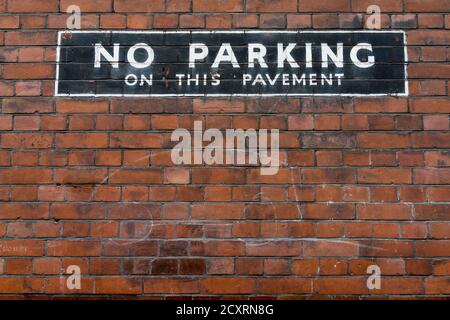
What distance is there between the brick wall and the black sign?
61 mm

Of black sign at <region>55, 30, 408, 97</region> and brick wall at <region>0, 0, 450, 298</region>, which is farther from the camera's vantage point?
black sign at <region>55, 30, 408, 97</region>

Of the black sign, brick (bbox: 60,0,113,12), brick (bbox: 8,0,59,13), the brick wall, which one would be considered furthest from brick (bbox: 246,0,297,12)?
brick (bbox: 8,0,59,13)

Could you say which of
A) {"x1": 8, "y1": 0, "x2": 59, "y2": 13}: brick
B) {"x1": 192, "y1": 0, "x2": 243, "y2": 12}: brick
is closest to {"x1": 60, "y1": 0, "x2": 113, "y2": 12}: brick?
{"x1": 8, "y1": 0, "x2": 59, "y2": 13}: brick

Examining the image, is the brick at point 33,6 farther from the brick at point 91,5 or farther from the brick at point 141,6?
the brick at point 141,6

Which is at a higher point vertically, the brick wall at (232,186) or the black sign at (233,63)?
the black sign at (233,63)

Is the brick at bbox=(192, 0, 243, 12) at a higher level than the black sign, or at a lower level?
higher

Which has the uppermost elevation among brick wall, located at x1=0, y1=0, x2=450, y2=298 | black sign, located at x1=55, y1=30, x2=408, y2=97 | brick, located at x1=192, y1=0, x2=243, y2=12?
brick, located at x1=192, y1=0, x2=243, y2=12

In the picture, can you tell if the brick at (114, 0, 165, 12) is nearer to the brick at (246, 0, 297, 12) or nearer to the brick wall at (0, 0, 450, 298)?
the brick wall at (0, 0, 450, 298)

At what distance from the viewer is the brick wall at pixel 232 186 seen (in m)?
2.96

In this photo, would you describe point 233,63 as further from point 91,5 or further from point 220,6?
point 91,5

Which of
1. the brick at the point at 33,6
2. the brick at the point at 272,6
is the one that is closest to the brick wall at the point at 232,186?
the brick at the point at 272,6

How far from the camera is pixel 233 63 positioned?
3.10 m

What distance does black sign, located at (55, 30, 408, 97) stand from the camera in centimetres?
309

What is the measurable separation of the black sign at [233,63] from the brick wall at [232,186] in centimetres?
6
